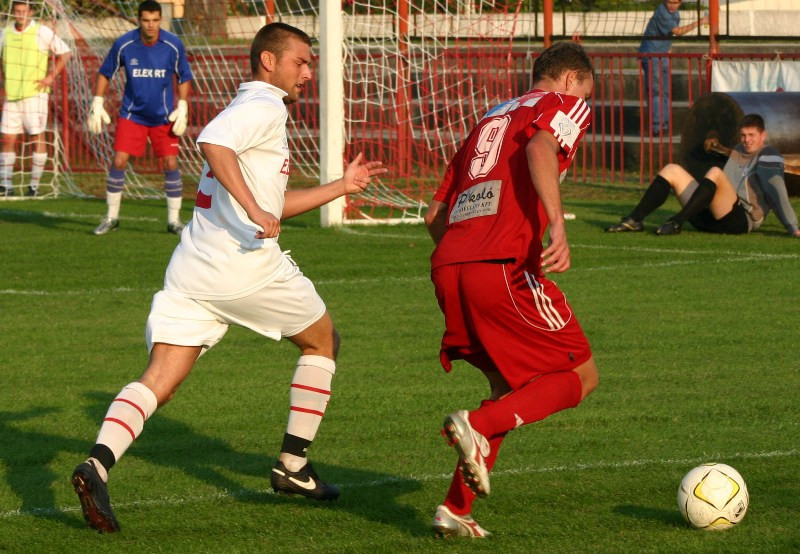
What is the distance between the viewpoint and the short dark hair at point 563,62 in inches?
195

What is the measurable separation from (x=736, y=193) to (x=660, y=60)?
6000 millimetres

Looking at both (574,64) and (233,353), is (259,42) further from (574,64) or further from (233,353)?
(233,353)

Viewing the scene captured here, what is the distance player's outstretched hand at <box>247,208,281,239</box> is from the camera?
4918 millimetres

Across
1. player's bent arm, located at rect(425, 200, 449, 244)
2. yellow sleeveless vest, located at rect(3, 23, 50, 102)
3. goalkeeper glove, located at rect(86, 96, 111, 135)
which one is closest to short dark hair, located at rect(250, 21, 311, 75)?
player's bent arm, located at rect(425, 200, 449, 244)

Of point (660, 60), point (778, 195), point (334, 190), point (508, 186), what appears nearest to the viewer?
point (508, 186)

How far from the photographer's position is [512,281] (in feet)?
15.5

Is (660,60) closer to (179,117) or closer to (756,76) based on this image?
(756,76)

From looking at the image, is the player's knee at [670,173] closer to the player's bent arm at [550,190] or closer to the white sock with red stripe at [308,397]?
the white sock with red stripe at [308,397]

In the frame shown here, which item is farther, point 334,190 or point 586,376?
point 334,190

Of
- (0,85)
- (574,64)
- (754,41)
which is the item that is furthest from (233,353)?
(754,41)

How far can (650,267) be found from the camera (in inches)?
443

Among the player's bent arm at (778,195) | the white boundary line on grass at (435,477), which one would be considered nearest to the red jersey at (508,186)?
the white boundary line on grass at (435,477)

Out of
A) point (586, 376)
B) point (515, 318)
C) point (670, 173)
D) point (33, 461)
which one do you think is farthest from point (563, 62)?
point (670, 173)

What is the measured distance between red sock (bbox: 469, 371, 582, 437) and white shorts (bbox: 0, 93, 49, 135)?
13.6 metres
